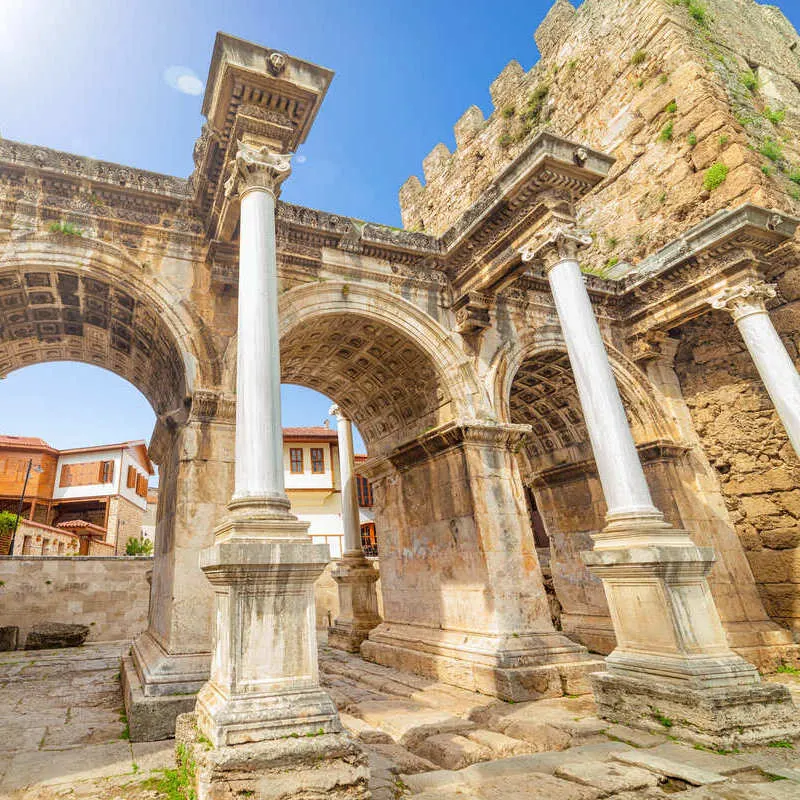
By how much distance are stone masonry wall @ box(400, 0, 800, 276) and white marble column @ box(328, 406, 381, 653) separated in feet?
29.4

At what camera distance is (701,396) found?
11469 mm

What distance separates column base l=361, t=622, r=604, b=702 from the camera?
21.8ft

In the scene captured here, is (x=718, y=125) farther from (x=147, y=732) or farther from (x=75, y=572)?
(x=75, y=572)

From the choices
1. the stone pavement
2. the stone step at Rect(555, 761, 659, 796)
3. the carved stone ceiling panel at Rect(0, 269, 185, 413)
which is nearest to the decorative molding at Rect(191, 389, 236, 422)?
the carved stone ceiling panel at Rect(0, 269, 185, 413)

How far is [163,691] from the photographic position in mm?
5559

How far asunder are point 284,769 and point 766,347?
31.9 feet

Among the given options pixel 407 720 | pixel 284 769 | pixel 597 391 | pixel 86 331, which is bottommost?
pixel 407 720

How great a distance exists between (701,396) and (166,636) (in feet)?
37.7

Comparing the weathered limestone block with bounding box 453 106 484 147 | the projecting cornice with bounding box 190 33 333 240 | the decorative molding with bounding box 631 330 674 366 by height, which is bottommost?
the decorative molding with bounding box 631 330 674 366

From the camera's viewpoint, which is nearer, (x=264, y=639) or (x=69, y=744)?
(x=264, y=639)

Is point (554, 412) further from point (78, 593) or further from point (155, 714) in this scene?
point (78, 593)

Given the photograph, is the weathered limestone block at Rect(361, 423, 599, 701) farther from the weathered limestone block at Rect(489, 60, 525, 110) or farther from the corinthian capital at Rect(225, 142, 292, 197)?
the weathered limestone block at Rect(489, 60, 525, 110)

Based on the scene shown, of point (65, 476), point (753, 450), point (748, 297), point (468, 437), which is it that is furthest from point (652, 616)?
point (65, 476)

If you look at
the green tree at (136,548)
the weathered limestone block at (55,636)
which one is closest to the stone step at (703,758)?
the weathered limestone block at (55,636)
